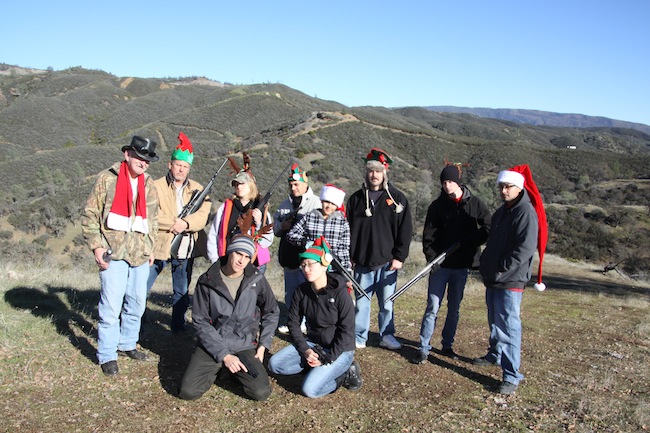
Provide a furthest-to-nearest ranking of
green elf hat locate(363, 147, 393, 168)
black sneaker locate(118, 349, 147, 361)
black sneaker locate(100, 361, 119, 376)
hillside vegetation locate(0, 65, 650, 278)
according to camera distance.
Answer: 1. hillside vegetation locate(0, 65, 650, 278)
2. green elf hat locate(363, 147, 393, 168)
3. black sneaker locate(118, 349, 147, 361)
4. black sneaker locate(100, 361, 119, 376)

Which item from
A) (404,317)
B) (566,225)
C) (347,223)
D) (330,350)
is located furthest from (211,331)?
(566,225)

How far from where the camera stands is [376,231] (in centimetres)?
523

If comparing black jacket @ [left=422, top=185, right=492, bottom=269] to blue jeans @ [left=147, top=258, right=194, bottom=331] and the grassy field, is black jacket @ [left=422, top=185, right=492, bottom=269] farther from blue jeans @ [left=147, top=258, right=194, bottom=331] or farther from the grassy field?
blue jeans @ [left=147, top=258, right=194, bottom=331]

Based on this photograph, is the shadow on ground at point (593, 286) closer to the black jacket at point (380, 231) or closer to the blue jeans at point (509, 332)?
the black jacket at point (380, 231)

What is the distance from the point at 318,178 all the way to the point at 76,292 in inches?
948

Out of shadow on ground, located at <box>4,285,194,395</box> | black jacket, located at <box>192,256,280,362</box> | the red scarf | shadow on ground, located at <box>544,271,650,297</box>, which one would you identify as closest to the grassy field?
shadow on ground, located at <box>4,285,194,395</box>

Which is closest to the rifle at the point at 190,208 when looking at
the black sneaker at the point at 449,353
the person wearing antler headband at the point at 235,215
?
the person wearing antler headband at the point at 235,215

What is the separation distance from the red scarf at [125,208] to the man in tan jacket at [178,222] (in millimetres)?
455

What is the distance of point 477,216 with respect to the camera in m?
5.07

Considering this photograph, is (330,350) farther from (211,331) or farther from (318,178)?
(318,178)

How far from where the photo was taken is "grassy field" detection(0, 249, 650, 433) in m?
3.73

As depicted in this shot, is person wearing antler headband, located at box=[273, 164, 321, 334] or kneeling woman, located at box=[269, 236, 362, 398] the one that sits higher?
person wearing antler headband, located at box=[273, 164, 321, 334]

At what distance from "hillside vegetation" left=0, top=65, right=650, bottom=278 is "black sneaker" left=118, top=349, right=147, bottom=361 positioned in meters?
9.64

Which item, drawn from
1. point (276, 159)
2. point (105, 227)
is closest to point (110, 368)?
point (105, 227)
